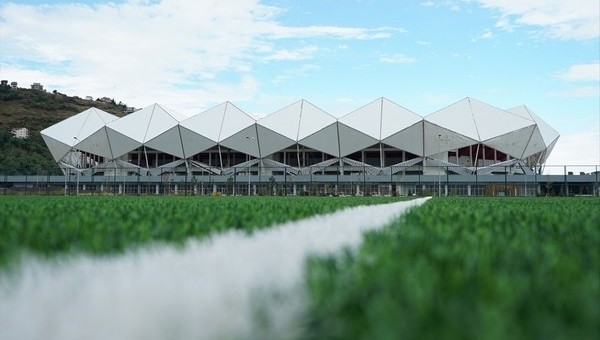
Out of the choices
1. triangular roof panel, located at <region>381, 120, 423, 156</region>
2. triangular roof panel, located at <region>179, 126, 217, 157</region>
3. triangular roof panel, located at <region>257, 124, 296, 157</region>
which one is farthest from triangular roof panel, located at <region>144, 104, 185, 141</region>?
triangular roof panel, located at <region>381, 120, 423, 156</region>

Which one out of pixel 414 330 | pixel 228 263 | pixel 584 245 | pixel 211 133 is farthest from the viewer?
pixel 211 133

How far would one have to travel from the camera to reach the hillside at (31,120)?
73.4 metres

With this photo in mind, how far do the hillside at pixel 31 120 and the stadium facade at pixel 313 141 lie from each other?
16.0ft

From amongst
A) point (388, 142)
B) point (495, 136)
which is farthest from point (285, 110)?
point (495, 136)

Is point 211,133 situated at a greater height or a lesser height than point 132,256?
greater

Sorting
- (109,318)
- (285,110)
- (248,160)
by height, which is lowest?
(109,318)

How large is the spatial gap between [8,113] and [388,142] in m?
72.6

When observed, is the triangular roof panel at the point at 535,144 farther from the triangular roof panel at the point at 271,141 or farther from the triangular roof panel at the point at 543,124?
the triangular roof panel at the point at 271,141

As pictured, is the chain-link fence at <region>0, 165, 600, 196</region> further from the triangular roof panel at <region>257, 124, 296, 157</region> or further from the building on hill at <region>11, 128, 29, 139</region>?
the building on hill at <region>11, 128, 29, 139</region>

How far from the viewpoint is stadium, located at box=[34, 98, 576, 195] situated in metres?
64.2

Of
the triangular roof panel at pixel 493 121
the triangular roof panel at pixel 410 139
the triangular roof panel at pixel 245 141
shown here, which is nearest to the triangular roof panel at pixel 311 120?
the triangular roof panel at pixel 245 141

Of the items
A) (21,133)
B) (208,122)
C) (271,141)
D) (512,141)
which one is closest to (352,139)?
(271,141)

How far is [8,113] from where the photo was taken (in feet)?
337

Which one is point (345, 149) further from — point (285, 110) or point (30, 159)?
point (30, 159)
